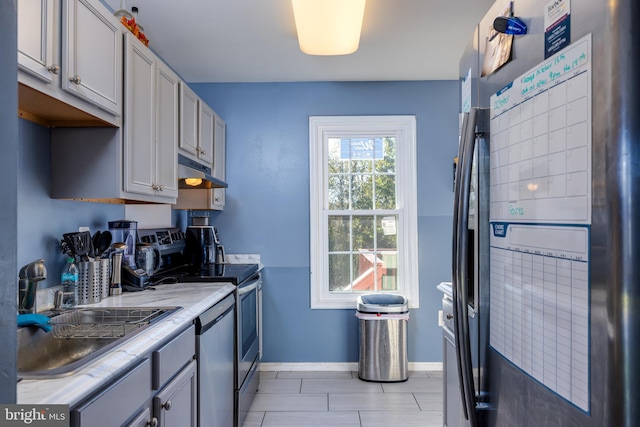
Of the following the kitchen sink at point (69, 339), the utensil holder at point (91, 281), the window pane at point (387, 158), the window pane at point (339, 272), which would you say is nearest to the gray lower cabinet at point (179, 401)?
the kitchen sink at point (69, 339)

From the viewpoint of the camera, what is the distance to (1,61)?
0.55 meters

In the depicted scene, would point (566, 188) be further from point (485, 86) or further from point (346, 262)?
point (346, 262)

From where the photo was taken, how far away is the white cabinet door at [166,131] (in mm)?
2405

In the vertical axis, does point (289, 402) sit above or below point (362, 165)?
below

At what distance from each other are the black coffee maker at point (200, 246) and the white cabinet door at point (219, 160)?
223 mm

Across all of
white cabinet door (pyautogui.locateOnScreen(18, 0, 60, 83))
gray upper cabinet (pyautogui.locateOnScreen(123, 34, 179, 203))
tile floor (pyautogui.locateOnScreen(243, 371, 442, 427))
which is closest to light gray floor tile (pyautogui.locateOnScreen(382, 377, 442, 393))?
tile floor (pyautogui.locateOnScreen(243, 371, 442, 427))

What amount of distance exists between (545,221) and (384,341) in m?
2.84

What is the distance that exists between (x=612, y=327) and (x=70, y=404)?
3.49 ft

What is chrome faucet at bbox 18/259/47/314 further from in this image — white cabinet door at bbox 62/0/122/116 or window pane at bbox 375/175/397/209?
window pane at bbox 375/175/397/209

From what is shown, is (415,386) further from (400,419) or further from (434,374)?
(400,419)

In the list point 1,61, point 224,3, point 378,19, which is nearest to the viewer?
point 1,61

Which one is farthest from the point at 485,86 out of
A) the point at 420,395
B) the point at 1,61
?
the point at 420,395

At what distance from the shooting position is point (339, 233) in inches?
156

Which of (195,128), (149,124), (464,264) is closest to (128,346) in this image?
(464,264)
